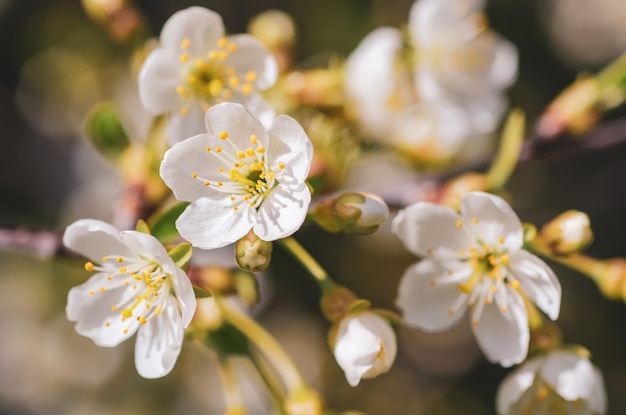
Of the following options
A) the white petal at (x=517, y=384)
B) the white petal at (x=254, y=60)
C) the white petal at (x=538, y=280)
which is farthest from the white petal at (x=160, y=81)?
the white petal at (x=517, y=384)

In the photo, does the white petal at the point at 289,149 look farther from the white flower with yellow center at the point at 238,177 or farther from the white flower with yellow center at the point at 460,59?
the white flower with yellow center at the point at 460,59

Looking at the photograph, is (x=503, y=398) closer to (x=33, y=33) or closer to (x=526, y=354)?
(x=526, y=354)

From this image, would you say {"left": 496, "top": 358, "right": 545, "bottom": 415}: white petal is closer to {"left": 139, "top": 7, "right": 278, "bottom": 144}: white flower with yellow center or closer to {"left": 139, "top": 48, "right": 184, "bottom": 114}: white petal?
{"left": 139, "top": 7, "right": 278, "bottom": 144}: white flower with yellow center

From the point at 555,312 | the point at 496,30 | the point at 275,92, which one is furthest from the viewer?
the point at 496,30

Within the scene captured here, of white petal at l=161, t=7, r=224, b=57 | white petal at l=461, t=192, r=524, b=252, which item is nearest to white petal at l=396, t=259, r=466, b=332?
white petal at l=461, t=192, r=524, b=252

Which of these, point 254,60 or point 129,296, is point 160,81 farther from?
point 129,296

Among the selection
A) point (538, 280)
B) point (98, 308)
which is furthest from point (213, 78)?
point (538, 280)

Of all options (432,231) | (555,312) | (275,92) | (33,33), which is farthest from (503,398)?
(33,33)
